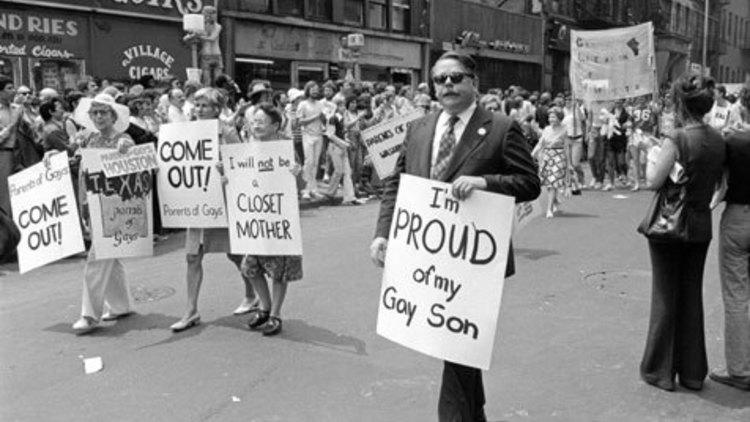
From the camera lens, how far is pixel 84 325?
20.7ft

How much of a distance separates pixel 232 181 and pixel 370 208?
735cm

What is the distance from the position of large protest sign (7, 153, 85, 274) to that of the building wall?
226 ft

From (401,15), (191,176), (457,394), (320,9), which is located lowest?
(457,394)

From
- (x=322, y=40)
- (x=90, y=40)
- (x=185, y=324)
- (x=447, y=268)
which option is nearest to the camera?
(x=447, y=268)

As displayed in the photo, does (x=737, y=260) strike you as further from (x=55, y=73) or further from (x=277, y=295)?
(x=55, y=73)

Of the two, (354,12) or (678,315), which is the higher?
(354,12)

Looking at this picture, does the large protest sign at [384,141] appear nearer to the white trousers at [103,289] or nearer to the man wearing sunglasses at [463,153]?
the white trousers at [103,289]

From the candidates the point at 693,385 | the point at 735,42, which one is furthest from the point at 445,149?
the point at 735,42

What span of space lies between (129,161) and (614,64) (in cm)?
1431

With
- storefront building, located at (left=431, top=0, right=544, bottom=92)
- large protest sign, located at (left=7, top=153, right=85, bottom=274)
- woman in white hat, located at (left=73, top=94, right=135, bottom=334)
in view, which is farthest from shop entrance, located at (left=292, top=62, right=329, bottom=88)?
large protest sign, located at (left=7, top=153, right=85, bottom=274)

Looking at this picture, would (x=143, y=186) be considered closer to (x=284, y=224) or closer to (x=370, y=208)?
(x=284, y=224)

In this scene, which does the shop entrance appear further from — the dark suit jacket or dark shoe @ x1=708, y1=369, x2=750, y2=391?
the dark suit jacket

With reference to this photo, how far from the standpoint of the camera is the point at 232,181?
633 centimetres

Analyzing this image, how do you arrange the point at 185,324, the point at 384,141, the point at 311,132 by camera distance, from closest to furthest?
the point at 185,324
the point at 384,141
the point at 311,132
